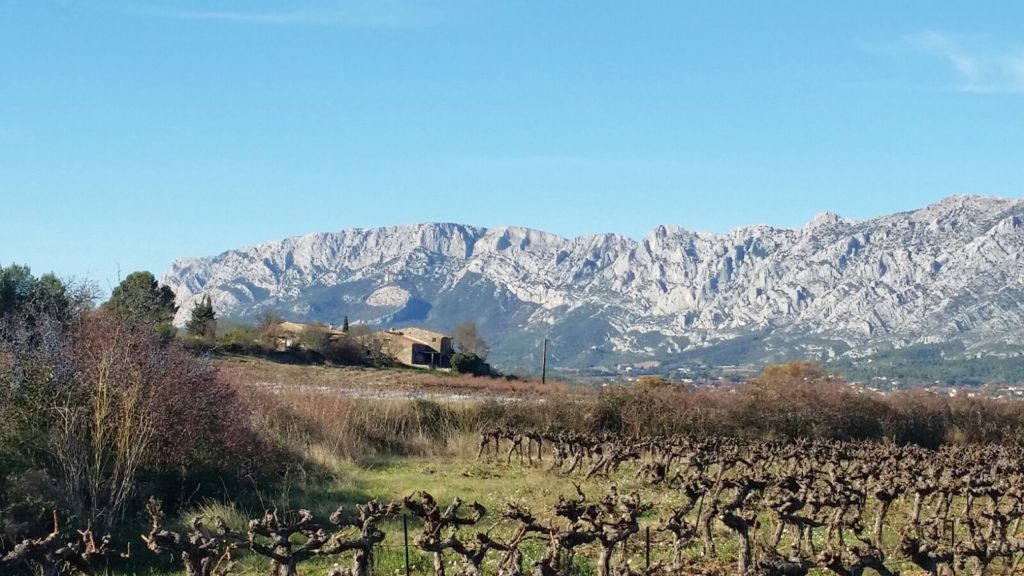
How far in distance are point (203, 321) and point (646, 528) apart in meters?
58.6

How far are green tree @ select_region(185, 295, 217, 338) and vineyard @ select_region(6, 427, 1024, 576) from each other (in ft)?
126

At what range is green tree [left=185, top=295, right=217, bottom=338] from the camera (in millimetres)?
Answer: 64188

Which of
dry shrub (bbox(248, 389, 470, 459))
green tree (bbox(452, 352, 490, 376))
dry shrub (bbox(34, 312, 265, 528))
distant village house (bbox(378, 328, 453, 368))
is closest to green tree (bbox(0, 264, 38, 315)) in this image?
dry shrub (bbox(248, 389, 470, 459))

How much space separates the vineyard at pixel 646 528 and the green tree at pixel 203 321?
38.3m

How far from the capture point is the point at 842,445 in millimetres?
29312

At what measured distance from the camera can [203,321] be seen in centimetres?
6656

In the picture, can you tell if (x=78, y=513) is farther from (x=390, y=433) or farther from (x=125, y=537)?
(x=390, y=433)

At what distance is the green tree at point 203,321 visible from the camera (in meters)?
64.2

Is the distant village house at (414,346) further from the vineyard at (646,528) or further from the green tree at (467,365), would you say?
the vineyard at (646,528)

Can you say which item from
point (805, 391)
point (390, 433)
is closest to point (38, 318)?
point (390, 433)

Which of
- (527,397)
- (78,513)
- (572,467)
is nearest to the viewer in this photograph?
(78,513)

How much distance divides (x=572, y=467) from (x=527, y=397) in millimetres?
10772

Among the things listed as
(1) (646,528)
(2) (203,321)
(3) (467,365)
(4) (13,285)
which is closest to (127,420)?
(1) (646,528)

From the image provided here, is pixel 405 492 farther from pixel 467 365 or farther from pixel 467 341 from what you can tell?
pixel 467 341
